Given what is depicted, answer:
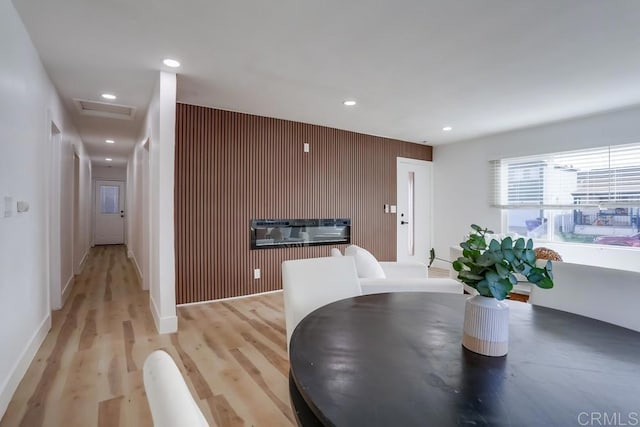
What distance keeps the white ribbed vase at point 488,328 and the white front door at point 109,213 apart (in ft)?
34.0

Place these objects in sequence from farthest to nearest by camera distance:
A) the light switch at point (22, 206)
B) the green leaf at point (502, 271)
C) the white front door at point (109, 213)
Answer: the white front door at point (109, 213), the light switch at point (22, 206), the green leaf at point (502, 271)

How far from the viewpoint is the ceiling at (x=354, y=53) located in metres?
1.94

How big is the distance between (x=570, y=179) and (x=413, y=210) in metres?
2.33

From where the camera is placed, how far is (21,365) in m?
2.09

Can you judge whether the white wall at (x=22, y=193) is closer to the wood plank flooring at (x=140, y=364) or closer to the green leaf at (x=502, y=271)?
the wood plank flooring at (x=140, y=364)

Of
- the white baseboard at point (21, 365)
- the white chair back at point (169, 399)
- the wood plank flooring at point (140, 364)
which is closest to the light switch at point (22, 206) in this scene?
the white baseboard at point (21, 365)

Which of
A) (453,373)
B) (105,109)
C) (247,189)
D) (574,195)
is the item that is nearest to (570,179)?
(574,195)

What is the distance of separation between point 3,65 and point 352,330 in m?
2.36

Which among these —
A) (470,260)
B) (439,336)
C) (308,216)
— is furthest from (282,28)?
(308,216)

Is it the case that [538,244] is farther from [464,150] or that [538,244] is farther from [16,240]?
[16,240]

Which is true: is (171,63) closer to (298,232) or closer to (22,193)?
(22,193)

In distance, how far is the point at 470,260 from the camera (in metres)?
1.03

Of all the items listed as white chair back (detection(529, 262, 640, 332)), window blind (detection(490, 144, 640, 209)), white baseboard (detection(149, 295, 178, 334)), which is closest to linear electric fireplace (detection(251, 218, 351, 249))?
white baseboard (detection(149, 295, 178, 334))

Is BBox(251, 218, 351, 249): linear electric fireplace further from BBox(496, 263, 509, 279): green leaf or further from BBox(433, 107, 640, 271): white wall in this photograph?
BBox(496, 263, 509, 279): green leaf
